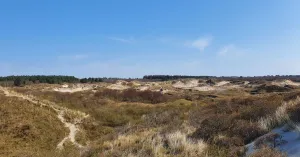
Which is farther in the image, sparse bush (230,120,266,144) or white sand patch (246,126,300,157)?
sparse bush (230,120,266,144)

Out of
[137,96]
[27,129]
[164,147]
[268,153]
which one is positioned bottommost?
[27,129]

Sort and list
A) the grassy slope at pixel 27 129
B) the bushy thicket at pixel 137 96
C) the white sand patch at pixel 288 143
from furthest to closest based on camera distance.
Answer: the bushy thicket at pixel 137 96 < the grassy slope at pixel 27 129 < the white sand patch at pixel 288 143

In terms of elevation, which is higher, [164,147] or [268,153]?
[268,153]

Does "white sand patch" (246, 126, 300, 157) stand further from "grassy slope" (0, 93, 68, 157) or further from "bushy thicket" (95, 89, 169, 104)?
"bushy thicket" (95, 89, 169, 104)

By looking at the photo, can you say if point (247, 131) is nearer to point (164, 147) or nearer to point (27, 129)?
point (164, 147)

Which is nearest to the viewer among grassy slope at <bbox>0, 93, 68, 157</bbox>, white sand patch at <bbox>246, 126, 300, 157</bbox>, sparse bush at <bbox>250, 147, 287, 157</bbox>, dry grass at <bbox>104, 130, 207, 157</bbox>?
sparse bush at <bbox>250, 147, 287, 157</bbox>

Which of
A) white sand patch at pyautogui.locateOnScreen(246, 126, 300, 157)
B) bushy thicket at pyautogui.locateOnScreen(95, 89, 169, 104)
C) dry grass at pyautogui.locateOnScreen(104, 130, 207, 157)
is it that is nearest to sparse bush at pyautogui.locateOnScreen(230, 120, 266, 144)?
white sand patch at pyautogui.locateOnScreen(246, 126, 300, 157)

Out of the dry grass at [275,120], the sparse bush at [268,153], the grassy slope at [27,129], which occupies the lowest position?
the grassy slope at [27,129]

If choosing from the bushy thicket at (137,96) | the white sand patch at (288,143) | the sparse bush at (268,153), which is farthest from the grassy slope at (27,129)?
the bushy thicket at (137,96)

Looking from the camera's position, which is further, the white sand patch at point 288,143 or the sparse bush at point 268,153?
the white sand patch at point 288,143

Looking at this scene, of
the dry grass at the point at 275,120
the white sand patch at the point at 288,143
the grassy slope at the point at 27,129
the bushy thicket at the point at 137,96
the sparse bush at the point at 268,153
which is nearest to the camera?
the sparse bush at the point at 268,153

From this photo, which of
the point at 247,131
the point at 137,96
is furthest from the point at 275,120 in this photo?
the point at 137,96

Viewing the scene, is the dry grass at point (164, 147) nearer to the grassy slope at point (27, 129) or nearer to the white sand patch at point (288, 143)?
the white sand patch at point (288, 143)

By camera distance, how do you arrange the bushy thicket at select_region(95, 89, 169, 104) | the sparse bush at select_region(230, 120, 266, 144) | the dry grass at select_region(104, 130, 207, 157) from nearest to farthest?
the dry grass at select_region(104, 130, 207, 157) < the sparse bush at select_region(230, 120, 266, 144) < the bushy thicket at select_region(95, 89, 169, 104)
